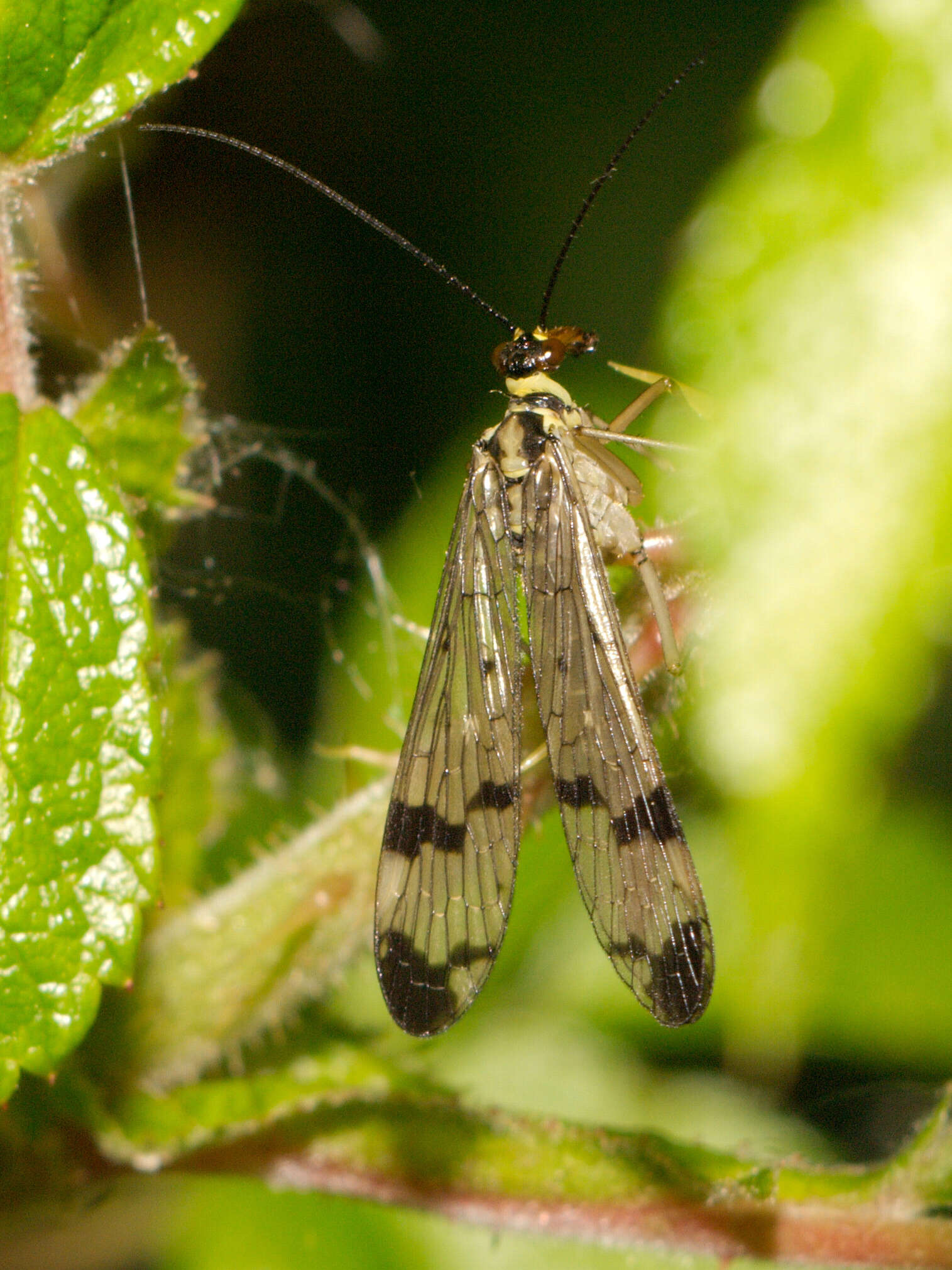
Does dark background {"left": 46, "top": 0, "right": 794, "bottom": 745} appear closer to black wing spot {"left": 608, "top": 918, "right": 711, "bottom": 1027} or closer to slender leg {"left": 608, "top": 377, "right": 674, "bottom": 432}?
slender leg {"left": 608, "top": 377, "right": 674, "bottom": 432}

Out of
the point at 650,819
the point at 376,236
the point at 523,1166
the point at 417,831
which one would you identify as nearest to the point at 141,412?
the point at 417,831

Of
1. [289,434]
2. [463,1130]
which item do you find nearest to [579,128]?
[289,434]

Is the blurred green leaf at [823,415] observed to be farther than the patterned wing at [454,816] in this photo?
Yes

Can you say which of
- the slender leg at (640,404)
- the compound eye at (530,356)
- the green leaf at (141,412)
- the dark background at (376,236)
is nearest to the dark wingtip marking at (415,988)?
the green leaf at (141,412)

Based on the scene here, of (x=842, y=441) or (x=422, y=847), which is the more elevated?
(x=842, y=441)

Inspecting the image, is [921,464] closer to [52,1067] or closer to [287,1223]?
[52,1067]

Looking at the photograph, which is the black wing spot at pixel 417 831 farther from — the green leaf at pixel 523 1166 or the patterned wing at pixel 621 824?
the green leaf at pixel 523 1166

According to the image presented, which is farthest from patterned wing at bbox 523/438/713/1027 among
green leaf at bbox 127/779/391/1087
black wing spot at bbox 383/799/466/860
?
green leaf at bbox 127/779/391/1087
